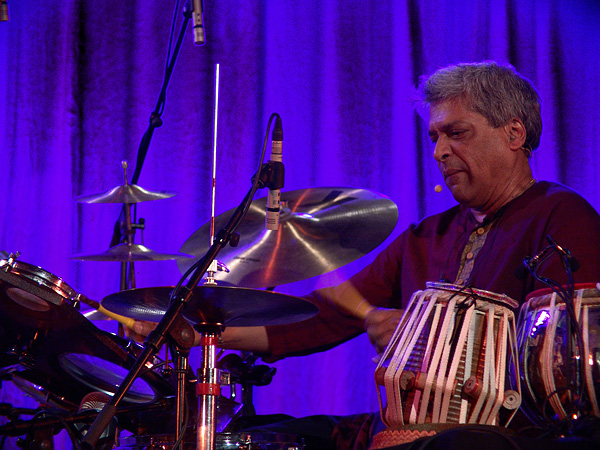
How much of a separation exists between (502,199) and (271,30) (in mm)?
1841

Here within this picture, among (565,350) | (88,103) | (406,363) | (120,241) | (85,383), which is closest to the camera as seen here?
(565,350)

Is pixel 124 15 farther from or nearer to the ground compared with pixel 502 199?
farther from the ground

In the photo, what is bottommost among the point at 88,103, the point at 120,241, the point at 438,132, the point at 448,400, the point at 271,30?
the point at 448,400

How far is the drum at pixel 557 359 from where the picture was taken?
1095mm

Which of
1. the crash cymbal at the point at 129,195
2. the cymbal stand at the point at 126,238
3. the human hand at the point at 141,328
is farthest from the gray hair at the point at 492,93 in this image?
the cymbal stand at the point at 126,238

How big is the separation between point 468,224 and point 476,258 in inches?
7.9

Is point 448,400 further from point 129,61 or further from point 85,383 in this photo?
point 129,61

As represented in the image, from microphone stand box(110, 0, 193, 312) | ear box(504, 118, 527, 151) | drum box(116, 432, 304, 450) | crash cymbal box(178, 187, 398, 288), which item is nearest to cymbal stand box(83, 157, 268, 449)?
drum box(116, 432, 304, 450)

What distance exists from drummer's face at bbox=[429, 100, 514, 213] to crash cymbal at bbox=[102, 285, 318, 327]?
30.4 inches

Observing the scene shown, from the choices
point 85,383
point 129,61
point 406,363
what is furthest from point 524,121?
point 129,61

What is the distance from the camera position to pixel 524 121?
7.54 feet

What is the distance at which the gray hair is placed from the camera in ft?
7.45

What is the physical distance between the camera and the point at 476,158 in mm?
2256

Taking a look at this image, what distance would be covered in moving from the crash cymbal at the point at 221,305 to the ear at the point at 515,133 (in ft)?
3.10
